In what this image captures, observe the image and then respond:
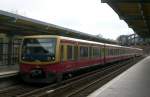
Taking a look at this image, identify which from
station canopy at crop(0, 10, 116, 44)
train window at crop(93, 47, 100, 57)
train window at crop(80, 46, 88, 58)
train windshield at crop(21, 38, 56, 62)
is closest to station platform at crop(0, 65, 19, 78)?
train windshield at crop(21, 38, 56, 62)

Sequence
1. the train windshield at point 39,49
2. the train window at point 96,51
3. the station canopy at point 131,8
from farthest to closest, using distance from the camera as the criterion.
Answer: the train window at point 96,51
the station canopy at point 131,8
the train windshield at point 39,49

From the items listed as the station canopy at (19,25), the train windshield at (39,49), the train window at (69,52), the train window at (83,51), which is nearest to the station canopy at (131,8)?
the train window at (83,51)

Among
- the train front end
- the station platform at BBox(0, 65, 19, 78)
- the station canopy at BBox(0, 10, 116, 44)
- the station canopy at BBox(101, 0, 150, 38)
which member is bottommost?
the station platform at BBox(0, 65, 19, 78)

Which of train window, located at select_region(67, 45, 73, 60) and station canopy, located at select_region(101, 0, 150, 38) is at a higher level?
station canopy, located at select_region(101, 0, 150, 38)

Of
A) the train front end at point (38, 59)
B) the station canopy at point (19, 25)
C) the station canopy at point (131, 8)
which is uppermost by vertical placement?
the station canopy at point (131, 8)

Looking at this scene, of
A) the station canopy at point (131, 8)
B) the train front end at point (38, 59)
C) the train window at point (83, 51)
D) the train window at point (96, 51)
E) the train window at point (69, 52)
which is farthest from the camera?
the train window at point (96, 51)

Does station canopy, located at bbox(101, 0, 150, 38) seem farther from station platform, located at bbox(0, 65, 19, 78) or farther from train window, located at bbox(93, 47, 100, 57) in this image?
station platform, located at bbox(0, 65, 19, 78)

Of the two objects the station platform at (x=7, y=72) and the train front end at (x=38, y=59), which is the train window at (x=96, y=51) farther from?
the train front end at (x=38, y=59)

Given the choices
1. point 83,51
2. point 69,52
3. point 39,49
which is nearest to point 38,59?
point 39,49

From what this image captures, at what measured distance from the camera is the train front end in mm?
20688

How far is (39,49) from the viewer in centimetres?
2136

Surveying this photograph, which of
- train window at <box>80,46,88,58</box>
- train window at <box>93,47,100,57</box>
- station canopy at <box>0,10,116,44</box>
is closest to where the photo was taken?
station canopy at <box>0,10,116,44</box>

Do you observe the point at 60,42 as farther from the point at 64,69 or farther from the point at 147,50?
the point at 147,50

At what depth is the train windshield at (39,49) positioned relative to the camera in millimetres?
20891
